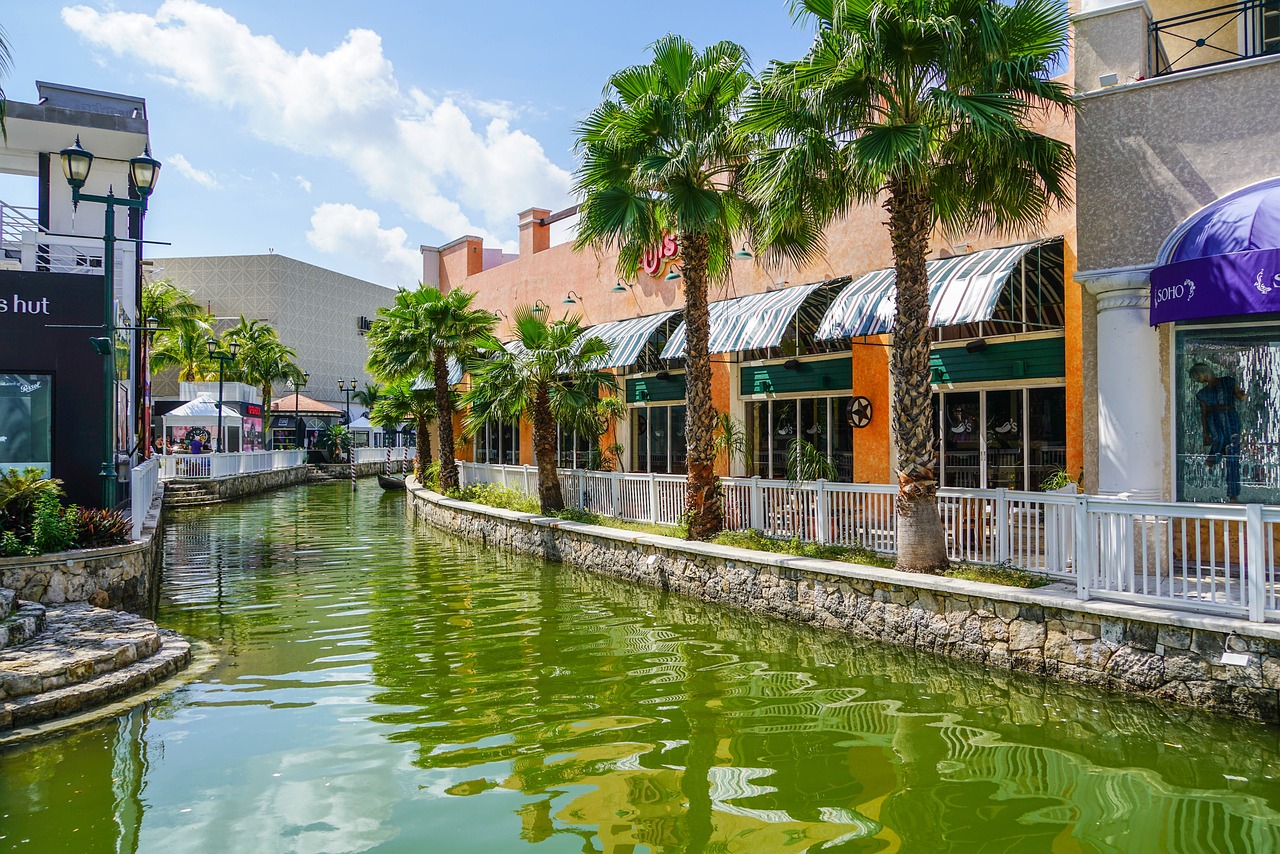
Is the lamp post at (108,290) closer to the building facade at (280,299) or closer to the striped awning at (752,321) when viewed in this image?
the striped awning at (752,321)

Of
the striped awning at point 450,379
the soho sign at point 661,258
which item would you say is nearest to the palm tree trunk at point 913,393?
the soho sign at point 661,258

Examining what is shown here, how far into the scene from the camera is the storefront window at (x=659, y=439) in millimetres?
19562

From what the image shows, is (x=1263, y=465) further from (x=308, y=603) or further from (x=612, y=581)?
(x=308, y=603)

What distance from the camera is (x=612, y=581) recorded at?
1375 centimetres

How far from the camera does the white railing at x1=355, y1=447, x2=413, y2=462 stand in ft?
162

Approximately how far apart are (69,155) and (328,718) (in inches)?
386

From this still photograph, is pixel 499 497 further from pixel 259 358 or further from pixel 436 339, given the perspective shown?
pixel 259 358

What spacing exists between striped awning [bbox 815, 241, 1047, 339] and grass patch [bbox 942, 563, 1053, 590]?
133 inches

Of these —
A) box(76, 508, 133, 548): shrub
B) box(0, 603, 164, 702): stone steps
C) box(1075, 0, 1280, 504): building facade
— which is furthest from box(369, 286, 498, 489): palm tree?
box(1075, 0, 1280, 504): building facade

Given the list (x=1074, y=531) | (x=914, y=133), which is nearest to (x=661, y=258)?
(x=914, y=133)

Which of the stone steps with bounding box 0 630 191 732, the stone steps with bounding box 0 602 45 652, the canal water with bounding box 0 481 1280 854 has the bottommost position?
the canal water with bounding box 0 481 1280 854

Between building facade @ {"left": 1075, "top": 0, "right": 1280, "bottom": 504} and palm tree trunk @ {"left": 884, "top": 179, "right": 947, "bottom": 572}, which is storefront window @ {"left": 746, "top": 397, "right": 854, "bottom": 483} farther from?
building facade @ {"left": 1075, "top": 0, "right": 1280, "bottom": 504}

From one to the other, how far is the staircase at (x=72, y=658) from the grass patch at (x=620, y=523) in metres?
7.17

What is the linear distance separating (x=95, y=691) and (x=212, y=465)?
2554 cm
